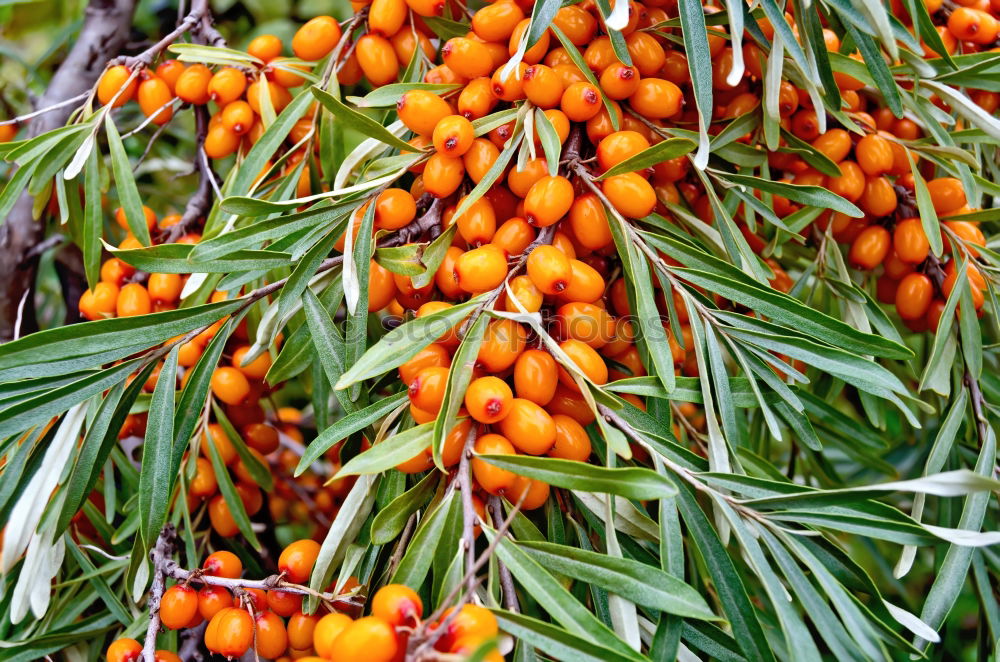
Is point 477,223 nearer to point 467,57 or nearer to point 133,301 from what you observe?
point 467,57

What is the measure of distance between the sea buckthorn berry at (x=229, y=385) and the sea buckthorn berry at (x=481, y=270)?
1.37 feet

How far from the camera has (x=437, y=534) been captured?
652mm

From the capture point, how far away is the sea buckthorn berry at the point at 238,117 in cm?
105

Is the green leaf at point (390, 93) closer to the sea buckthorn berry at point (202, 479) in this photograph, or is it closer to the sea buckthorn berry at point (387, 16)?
the sea buckthorn berry at point (387, 16)

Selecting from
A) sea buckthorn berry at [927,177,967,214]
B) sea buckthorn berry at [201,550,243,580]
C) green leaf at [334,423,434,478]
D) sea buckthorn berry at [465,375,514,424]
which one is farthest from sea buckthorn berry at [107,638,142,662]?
sea buckthorn berry at [927,177,967,214]

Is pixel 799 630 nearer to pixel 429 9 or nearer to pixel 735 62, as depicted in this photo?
pixel 735 62

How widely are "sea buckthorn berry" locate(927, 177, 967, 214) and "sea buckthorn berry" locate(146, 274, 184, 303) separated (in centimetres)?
101

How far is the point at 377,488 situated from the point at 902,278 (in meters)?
0.79

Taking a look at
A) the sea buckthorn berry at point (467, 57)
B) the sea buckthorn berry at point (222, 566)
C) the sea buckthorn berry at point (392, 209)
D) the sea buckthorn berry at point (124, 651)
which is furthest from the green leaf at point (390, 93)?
the sea buckthorn berry at point (124, 651)

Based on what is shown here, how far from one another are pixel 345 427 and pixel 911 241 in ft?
2.47

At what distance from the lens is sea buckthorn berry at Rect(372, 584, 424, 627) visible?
1.85ft

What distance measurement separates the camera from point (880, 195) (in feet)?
Result: 3.14

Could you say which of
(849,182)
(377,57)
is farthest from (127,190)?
(849,182)

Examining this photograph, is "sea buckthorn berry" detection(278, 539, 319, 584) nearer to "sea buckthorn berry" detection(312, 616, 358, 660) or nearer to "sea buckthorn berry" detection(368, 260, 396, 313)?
"sea buckthorn berry" detection(312, 616, 358, 660)
